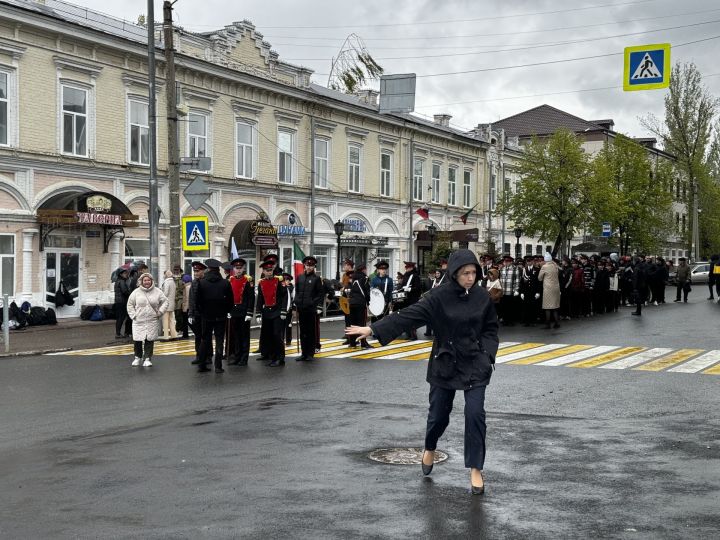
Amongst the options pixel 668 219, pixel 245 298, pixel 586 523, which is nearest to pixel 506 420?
pixel 586 523

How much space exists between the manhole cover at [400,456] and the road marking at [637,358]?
7.63 metres

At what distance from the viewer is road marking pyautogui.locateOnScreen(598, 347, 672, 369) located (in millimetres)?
15266

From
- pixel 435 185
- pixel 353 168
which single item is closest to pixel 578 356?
pixel 353 168

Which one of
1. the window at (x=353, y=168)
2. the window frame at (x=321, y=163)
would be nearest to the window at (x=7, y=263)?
the window frame at (x=321, y=163)

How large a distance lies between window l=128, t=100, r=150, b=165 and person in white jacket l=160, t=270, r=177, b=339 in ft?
31.9

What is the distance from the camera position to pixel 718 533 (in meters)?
5.83

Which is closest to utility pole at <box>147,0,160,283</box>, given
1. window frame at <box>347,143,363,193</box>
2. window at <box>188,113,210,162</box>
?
window at <box>188,113,210,162</box>

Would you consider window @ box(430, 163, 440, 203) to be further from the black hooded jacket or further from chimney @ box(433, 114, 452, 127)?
the black hooded jacket

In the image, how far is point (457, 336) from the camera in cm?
725

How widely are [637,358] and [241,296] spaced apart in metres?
7.36

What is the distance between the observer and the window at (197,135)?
32250mm

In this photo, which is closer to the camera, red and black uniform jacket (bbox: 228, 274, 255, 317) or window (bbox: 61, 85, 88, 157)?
red and black uniform jacket (bbox: 228, 274, 255, 317)

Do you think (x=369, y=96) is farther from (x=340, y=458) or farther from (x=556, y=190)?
(x=340, y=458)

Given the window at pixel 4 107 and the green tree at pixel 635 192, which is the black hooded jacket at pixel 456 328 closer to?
the window at pixel 4 107
